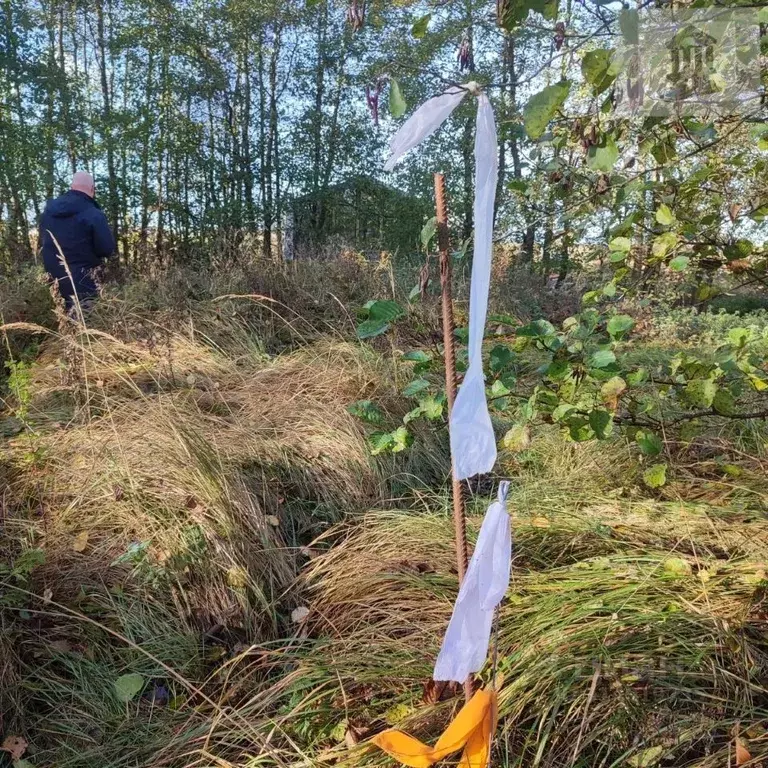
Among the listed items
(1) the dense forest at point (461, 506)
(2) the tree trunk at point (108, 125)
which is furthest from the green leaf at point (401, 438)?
(2) the tree trunk at point (108, 125)

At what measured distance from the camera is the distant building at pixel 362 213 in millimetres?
11102

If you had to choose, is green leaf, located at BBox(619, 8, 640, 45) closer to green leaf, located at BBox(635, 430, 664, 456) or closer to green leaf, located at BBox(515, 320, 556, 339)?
green leaf, located at BBox(515, 320, 556, 339)

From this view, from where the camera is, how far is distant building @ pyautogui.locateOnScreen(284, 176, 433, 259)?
11102 millimetres

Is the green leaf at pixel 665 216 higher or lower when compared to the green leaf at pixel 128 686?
higher

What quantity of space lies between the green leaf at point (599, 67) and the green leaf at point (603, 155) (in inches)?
9.3

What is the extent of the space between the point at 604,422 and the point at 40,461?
225 cm

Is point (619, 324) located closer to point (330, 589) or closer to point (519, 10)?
point (519, 10)

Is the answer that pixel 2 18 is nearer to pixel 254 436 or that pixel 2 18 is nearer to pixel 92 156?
pixel 92 156

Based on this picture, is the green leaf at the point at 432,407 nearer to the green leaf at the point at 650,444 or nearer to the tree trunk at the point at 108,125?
the green leaf at the point at 650,444

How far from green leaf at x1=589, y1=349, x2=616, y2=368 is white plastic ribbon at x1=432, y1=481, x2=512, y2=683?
0.67 metres

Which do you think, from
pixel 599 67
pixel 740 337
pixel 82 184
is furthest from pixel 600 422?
pixel 82 184

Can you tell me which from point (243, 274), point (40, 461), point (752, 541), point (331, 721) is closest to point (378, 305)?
point (331, 721)

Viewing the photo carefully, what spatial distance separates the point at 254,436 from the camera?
9.14 feet

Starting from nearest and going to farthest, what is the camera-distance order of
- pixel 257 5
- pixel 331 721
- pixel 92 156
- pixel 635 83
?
pixel 635 83, pixel 331 721, pixel 92 156, pixel 257 5
